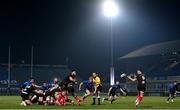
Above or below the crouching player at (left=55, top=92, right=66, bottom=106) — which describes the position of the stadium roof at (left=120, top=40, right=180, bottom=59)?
above

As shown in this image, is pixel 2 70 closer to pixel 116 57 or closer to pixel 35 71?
pixel 35 71

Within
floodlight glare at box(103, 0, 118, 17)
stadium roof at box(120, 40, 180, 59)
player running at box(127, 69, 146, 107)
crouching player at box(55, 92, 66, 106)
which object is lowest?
crouching player at box(55, 92, 66, 106)

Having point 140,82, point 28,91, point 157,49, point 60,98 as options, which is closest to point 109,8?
point 28,91

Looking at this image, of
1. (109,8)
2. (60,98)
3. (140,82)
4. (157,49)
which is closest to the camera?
(140,82)

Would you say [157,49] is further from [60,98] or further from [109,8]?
[60,98]

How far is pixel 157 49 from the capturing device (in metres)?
92.4

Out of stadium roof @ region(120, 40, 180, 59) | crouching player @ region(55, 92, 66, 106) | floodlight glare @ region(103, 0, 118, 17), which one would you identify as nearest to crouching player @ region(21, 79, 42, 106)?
crouching player @ region(55, 92, 66, 106)

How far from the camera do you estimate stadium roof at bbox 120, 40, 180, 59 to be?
289 ft

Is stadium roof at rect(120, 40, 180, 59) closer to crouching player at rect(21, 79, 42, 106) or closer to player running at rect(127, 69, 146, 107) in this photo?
crouching player at rect(21, 79, 42, 106)

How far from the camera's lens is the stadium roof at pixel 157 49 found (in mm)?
88062

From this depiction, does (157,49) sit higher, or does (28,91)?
(157,49)

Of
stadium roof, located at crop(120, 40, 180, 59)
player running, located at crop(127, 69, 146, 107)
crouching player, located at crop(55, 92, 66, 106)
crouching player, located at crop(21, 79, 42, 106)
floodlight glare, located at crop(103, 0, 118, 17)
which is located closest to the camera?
player running, located at crop(127, 69, 146, 107)

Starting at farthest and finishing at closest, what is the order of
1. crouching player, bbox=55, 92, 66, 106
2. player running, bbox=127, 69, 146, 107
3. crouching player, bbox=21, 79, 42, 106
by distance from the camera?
crouching player, bbox=21, 79, 42, 106 → crouching player, bbox=55, 92, 66, 106 → player running, bbox=127, 69, 146, 107

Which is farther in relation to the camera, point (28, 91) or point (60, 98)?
point (28, 91)
